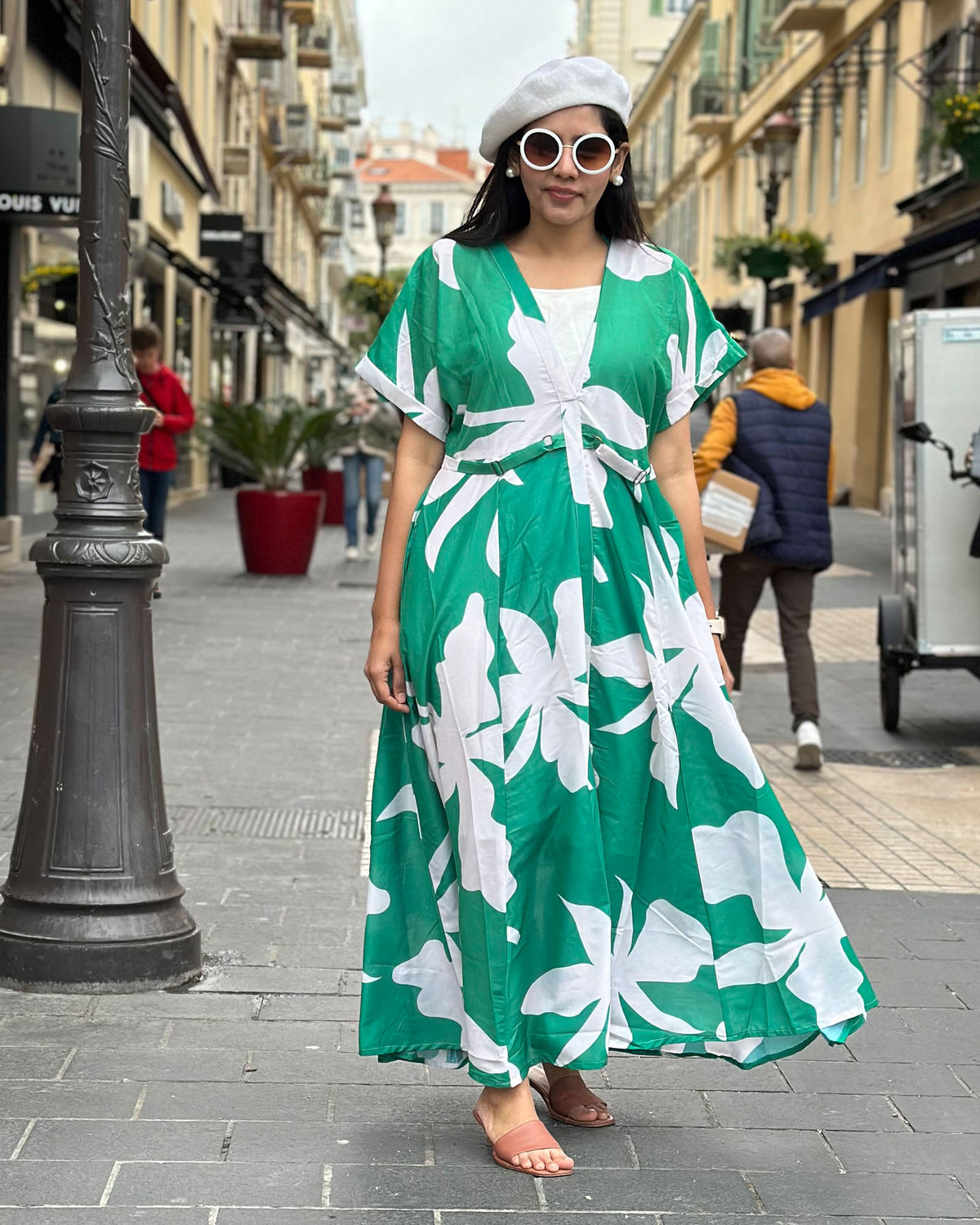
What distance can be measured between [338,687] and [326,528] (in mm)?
12956

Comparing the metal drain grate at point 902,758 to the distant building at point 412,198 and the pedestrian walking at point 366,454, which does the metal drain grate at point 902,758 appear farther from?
the distant building at point 412,198

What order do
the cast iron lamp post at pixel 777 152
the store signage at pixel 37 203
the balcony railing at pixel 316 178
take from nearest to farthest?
the store signage at pixel 37 203
the cast iron lamp post at pixel 777 152
the balcony railing at pixel 316 178

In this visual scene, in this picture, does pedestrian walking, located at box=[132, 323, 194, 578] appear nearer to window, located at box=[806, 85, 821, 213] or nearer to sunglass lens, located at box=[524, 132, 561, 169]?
sunglass lens, located at box=[524, 132, 561, 169]

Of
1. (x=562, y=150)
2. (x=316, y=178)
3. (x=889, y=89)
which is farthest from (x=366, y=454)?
(x=316, y=178)

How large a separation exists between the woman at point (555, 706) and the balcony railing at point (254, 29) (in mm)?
33907

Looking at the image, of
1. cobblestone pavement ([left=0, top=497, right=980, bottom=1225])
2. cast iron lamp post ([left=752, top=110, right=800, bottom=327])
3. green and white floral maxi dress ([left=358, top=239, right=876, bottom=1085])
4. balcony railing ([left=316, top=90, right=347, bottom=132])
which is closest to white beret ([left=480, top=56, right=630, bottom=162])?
green and white floral maxi dress ([left=358, top=239, right=876, bottom=1085])

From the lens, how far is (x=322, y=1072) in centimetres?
384

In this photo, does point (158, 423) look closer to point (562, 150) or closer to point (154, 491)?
point (154, 491)

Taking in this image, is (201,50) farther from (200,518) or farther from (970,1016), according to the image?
(970,1016)

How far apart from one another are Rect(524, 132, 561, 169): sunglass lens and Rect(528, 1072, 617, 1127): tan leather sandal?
5.59 feet

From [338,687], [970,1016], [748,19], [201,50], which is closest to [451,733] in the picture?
[970,1016]

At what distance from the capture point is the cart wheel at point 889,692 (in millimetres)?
9047

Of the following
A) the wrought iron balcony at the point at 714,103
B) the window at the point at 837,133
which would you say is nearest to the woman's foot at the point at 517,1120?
the window at the point at 837,133

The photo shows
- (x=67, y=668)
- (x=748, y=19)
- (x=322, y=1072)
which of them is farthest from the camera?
(x=748, y=19)
